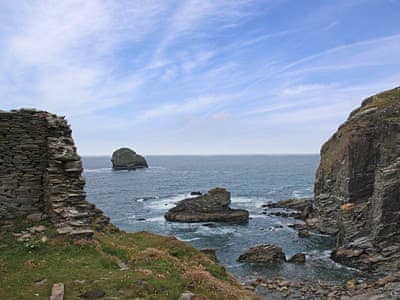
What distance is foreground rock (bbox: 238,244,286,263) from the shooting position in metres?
55.0

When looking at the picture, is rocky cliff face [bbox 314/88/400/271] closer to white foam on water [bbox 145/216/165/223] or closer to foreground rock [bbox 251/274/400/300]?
foreground rock [bbox 251/274/400/300]

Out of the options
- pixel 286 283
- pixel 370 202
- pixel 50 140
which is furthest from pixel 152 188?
pixel 50 140

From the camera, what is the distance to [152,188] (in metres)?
150

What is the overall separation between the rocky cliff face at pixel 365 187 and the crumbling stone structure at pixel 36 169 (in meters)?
44.5

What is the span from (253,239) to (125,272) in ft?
179

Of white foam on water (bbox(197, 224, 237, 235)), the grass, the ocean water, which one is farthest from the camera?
white foam on water (bbox(197, 224, 237, 235))

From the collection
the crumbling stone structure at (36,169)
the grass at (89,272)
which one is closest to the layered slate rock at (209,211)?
the crumbling stone structure at (36,169)

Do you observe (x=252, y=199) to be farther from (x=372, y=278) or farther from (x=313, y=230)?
(x=372, y=278)

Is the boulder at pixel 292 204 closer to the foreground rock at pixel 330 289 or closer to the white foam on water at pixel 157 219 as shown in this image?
the white foam on water at pixel 157 219

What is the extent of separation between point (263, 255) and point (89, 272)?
1660 inches

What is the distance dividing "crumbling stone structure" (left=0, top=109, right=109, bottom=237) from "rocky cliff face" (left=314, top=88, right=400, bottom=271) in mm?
44455

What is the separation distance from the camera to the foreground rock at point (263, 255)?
55.0 meters

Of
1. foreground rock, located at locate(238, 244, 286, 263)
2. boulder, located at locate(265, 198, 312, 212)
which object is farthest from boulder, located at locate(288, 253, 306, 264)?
boulder, located at locate(265, 198, 312, 212)

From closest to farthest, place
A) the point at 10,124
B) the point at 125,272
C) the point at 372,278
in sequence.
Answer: the point at 125,272, the point at 10,124, the point at 372,278
